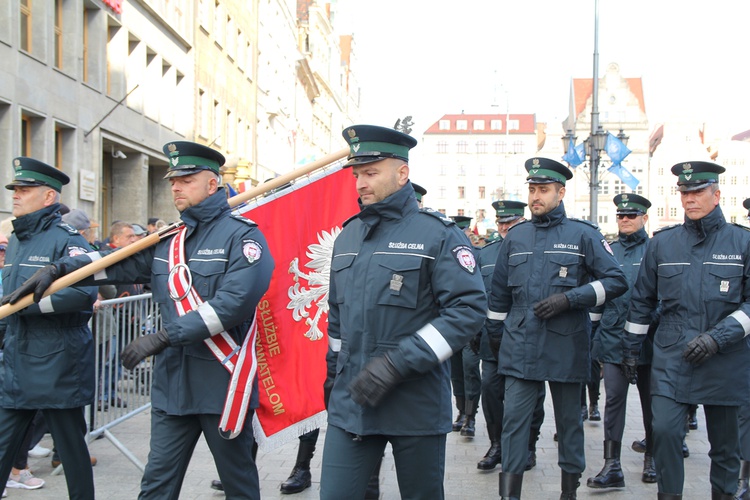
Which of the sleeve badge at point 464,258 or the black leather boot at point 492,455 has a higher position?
the sleeve badge at point 464,258

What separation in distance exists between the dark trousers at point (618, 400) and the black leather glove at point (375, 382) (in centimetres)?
345

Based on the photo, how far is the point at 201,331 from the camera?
158 inches

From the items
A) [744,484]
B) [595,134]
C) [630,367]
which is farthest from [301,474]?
[595,134]

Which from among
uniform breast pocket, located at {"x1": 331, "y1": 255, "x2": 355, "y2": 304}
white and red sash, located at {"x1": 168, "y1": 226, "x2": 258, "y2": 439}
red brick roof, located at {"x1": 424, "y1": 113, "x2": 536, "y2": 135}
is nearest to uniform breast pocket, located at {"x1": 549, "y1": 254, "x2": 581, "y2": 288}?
uniform breast pocket, located at {"x1": 331, "y1": 255, "x2": 355, "y2": 304}

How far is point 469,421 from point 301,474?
96.4 inches

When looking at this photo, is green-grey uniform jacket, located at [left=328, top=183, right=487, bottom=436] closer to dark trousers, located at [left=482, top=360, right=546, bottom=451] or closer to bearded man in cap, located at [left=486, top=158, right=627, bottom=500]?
bearded man in cap, located at [left=486, top=158, right=627, bottom=500]

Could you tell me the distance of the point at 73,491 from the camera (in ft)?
16.0

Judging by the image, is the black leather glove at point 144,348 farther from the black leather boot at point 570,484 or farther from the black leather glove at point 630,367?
the black leather glove at point 630,367

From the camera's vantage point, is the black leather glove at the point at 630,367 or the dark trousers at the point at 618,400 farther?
the dark trousers at the point at 618,400

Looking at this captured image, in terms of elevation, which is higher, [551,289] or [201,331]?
[551,289]

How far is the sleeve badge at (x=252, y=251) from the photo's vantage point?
167 inches

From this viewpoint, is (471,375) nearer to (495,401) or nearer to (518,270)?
(495,401)

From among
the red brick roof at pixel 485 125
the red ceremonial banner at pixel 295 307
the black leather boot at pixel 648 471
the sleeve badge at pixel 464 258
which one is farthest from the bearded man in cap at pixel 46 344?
the red brick roof at pixel 485 125

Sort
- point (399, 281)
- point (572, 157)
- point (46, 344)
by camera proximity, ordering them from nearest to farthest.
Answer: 1. point (399, 281)
2. point (46, 344)
3. point (572, 157)
